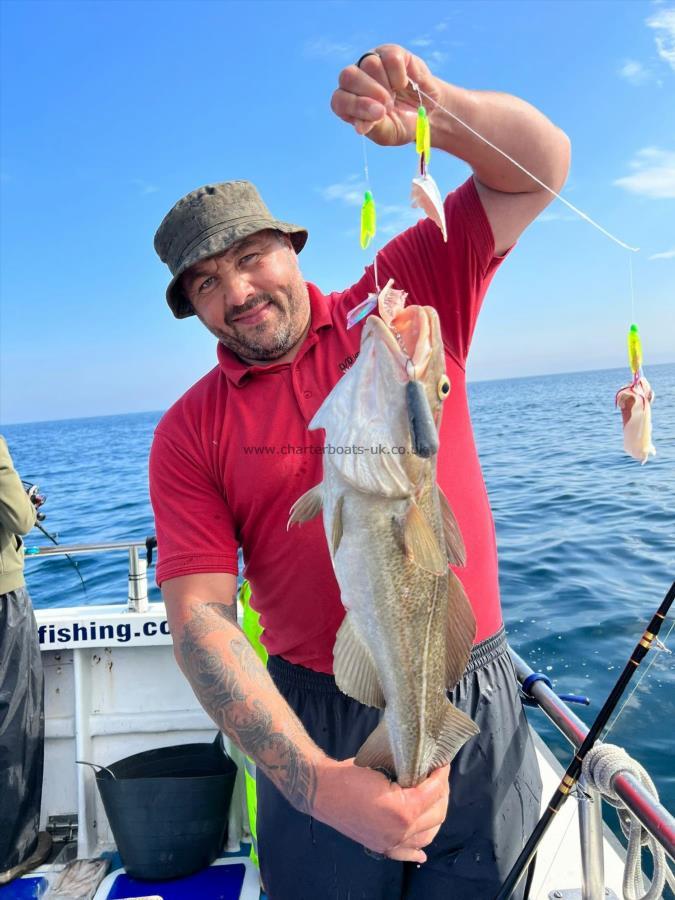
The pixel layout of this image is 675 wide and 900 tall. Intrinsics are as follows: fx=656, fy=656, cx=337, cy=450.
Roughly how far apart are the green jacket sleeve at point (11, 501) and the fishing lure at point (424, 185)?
373cm

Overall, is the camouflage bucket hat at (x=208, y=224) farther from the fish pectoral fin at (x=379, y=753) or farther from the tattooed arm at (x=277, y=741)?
the fish pectoral fin at (x=379, y=753)

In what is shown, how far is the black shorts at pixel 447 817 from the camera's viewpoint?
2529 mm

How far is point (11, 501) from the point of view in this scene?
4.61m

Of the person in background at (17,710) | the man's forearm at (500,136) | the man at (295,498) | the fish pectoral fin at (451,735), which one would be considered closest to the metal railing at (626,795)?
the man at (295,498)

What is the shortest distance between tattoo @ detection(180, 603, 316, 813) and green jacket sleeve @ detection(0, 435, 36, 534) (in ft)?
8.77

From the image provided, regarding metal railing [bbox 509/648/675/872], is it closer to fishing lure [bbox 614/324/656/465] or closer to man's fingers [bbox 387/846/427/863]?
man's fingers [bbox 387/846/427/863]

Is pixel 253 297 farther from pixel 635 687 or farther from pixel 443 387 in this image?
pixel 635 687

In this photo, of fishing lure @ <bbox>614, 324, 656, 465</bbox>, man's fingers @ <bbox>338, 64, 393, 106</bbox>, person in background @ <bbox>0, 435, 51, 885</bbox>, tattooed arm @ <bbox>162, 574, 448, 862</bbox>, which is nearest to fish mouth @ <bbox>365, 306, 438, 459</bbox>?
man's fingers @ <bbox>338, 64, 393, 106</bbox>

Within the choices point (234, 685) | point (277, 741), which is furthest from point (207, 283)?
point (277, 741)

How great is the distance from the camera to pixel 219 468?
272 centimetres

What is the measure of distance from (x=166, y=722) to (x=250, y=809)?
1.10 metres

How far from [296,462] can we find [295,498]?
0.47 feet

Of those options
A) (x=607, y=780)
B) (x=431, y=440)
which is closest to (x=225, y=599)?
(x=431, y=440)

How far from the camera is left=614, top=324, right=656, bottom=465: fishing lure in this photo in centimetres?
303
